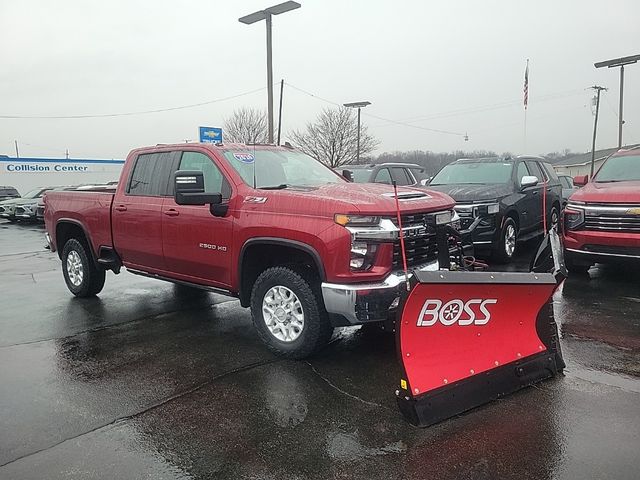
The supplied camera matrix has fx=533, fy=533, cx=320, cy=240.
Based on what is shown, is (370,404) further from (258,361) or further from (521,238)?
(521,238)

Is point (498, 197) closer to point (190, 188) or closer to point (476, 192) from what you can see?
point (476, 192)

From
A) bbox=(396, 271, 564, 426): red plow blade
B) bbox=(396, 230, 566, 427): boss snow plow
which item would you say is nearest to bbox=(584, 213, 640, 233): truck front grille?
bbox=(396, 230, 566, 427): boss snow plow

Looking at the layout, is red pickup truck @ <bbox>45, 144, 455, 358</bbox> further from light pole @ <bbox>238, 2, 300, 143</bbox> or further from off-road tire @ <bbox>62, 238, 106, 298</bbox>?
light pole @ <bbox>238, 2, 300, 143</bbox>

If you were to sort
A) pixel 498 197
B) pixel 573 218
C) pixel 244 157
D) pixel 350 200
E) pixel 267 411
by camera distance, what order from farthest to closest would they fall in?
pixel 498 197 < pixel 573 218 < pixel 244 157 < pixel 350 200 < pixel 267 411

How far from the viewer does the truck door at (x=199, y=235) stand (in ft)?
16.9

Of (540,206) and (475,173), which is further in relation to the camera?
(540,206)

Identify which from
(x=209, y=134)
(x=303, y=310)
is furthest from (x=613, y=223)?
(x=209, y=134)

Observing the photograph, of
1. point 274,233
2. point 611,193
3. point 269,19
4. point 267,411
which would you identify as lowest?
point 267,411

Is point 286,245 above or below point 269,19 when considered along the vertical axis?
below

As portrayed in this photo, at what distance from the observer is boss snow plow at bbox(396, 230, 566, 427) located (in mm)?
3455

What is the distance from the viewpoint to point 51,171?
41.0 metres

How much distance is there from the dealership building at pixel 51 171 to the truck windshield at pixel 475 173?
34081 millimetres

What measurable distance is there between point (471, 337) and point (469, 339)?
0.02 meters

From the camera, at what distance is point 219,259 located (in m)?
5.20
